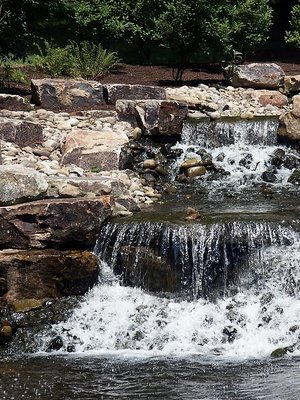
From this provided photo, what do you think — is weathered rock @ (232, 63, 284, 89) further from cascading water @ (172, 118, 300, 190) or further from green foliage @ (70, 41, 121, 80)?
green foliage @ (70, 41, 121, 80)

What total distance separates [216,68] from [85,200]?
45.4 feet

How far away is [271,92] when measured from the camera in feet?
59.1

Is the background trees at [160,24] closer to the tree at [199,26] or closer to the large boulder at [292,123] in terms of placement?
the tree at [199,26]

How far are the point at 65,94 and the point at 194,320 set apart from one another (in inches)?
309

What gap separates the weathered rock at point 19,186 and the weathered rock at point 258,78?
32.2 feet

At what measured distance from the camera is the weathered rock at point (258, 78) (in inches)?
740

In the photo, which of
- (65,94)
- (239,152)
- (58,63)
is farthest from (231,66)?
(65,94)

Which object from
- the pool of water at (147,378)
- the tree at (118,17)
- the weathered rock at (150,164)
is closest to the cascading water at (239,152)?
the weathered rock at (150,164)

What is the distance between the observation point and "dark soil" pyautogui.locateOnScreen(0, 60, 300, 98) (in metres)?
18.1

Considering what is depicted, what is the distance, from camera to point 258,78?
61.7 ft

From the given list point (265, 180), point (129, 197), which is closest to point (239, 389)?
point (129, 197)

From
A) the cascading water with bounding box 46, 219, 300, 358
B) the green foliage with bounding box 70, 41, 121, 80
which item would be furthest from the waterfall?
the cascading water with bounding box 46, 219, 300, 358

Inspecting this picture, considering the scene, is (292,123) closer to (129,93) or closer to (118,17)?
(129,93)

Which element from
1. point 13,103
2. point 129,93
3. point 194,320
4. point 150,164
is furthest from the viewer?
point 129,93
